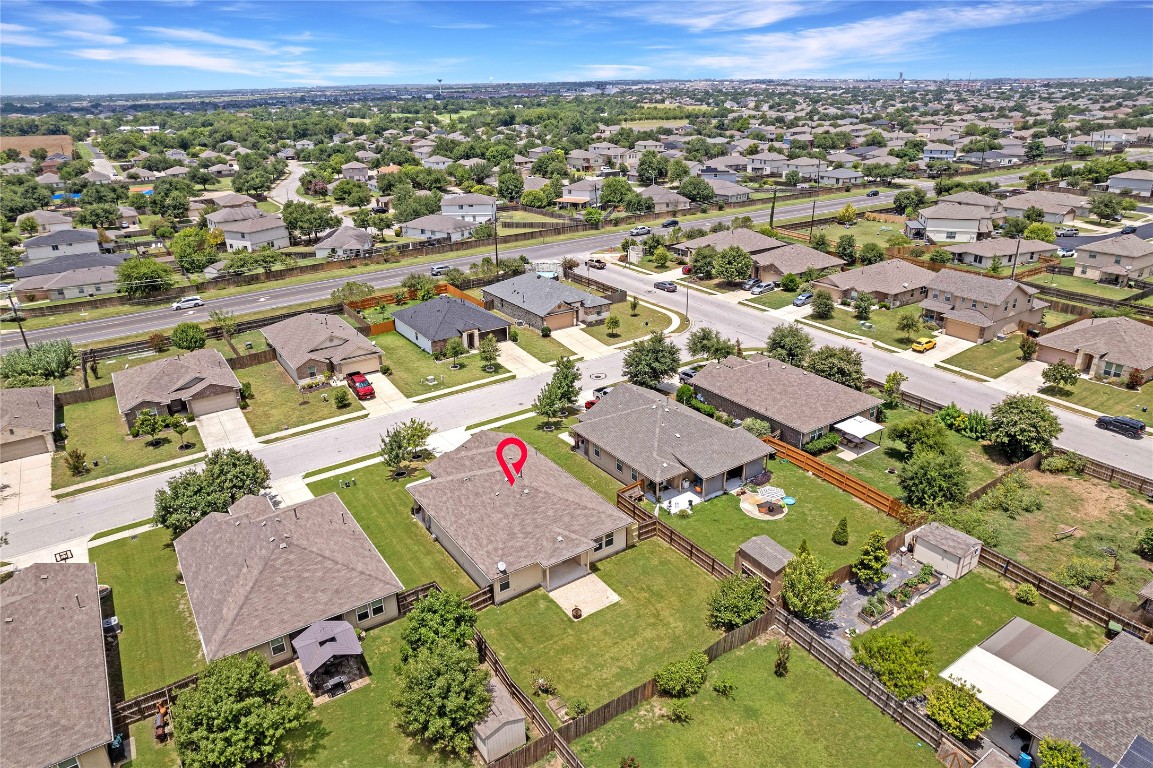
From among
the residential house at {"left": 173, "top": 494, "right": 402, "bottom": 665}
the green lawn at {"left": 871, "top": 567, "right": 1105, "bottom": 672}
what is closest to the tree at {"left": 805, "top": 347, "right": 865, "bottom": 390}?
the green lawn at {"left": 871, "top": 567, "right": 1105, "bottom": 672}

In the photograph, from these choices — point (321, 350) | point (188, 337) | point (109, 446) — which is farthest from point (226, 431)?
point (188, 337)

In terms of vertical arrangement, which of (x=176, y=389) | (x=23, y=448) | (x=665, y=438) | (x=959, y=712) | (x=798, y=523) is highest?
(x=665, y=438)

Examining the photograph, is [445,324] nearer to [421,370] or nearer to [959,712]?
[421,370]

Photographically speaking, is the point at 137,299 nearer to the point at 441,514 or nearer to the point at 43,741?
the point at 441,514

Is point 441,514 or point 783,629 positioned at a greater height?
point 441,514

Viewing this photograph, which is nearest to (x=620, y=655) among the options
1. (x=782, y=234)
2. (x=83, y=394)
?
(x=83, y=394)

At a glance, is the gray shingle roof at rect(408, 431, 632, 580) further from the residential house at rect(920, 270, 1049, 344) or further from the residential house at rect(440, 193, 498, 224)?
the residential house at rect(440, 193, 498, 224)
